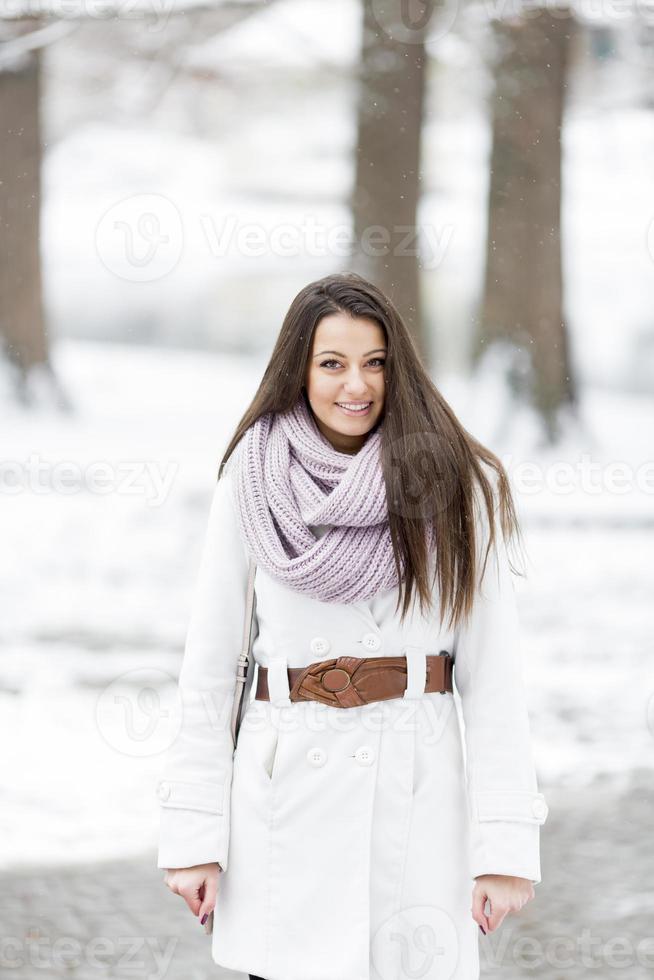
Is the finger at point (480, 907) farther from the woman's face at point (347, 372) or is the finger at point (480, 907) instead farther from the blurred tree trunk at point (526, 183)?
the blurred tree trunk at point (526, 183)

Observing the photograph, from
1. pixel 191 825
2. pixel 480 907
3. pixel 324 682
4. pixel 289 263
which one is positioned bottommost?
pixel 480 907

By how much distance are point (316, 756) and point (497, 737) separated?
0.30 meters

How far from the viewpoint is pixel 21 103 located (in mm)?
6910

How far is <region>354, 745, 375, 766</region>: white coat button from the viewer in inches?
77.5

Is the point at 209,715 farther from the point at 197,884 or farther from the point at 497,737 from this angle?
the point at 497,737

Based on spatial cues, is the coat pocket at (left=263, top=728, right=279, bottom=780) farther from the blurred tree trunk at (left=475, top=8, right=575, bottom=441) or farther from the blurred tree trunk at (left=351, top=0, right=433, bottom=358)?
the blurred tree trunk at (left=475, top=8, right=575, bottom=441)

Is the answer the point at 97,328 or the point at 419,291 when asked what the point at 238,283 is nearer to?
the point at 97,328

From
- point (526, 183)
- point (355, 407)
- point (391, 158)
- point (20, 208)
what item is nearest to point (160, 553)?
point (20, 208)

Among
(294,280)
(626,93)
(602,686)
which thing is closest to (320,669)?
(602,686)

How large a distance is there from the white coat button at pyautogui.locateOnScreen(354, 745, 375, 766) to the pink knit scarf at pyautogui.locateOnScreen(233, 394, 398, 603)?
0.81ft

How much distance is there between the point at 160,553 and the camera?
736cm

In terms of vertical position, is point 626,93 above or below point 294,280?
above

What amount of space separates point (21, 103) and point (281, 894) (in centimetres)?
598

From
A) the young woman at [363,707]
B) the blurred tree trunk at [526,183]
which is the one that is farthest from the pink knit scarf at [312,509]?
the blurred tree trunk at [526,183]
